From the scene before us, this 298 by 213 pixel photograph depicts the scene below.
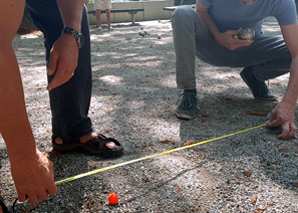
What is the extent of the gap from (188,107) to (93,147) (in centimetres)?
98

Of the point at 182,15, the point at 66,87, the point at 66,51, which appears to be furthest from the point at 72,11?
the point at 182,15

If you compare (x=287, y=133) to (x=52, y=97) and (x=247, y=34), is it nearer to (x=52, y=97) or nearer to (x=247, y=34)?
(x=247, y=34)

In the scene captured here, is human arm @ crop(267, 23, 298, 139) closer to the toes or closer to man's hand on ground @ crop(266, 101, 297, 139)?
man's hand on ground @ crop(266, 101, 297, 139)

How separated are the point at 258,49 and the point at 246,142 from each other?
1038 millimetres

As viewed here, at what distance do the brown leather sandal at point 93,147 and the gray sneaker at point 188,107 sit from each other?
758 millimetres

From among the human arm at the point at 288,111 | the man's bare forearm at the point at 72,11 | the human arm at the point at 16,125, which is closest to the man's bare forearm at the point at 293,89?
the human arm at the point at 288,111

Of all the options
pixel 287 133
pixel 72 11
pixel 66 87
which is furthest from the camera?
pixel 287 133

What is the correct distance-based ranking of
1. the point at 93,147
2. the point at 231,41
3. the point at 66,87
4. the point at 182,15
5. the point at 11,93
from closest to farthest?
the point at 11,93 → the point at 66,87 → the point at 93,147 → the point at 182,15 → the point at 231,41

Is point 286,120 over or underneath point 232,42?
underneath

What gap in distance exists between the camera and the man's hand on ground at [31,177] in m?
1.02

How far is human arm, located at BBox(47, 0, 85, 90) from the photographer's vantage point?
132 centimetres

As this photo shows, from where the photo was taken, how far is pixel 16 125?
966mm

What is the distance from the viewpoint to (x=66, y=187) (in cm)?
155

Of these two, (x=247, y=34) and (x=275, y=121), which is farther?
(x=247, y=34)
